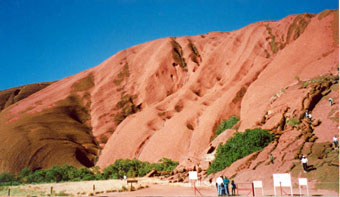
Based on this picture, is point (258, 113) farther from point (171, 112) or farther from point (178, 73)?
point (178, 73)

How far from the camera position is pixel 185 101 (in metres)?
64.3

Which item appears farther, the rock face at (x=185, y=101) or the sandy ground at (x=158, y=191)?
the rock face at (x=185, y=101)

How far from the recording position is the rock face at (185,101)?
1264 inches

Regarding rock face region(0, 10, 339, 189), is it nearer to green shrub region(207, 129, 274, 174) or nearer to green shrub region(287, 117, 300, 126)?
green shrub region(287, 117, 300, 126)

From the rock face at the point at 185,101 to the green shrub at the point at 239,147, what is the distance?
1429 millimetres

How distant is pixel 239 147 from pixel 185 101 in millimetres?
32832

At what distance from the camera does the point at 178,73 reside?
7719 centimetres

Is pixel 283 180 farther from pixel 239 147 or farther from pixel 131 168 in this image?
pixel 131 168

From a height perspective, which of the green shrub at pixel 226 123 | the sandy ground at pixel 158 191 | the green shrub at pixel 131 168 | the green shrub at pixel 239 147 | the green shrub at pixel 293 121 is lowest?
the sandy ground at pixel 158 191

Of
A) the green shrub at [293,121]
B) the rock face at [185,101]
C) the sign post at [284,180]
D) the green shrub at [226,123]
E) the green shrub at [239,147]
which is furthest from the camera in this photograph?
the green shrub at [226,123]

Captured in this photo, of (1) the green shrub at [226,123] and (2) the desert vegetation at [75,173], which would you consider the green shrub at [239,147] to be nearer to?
(1) the green shrub at [226,123]

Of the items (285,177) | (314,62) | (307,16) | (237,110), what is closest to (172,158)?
(237,110)

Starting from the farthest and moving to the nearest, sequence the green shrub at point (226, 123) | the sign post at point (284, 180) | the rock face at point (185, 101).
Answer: the green shrub at point (226, 123), the rock face at point (185, 101), the sign post at point (284, 180)

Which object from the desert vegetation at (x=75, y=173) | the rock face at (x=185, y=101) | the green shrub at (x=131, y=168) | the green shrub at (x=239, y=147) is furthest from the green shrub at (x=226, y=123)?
the green shrub at (x=239, y=147)
